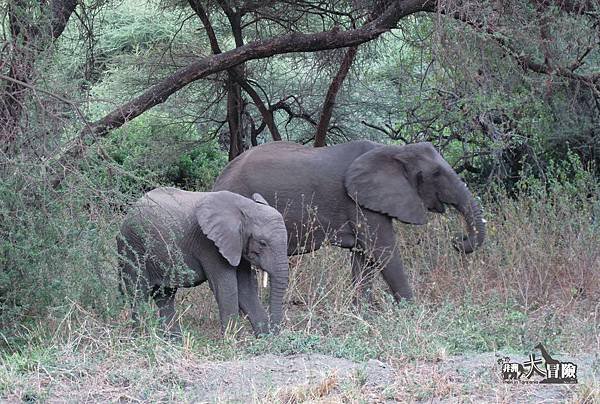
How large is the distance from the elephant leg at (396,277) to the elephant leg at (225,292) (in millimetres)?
1997

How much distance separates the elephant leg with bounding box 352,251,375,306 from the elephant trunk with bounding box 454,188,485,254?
3.27 ft

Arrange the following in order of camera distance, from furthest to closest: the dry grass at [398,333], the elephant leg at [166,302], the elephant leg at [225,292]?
the elephant leg at [166,302], the elephant leg at [225,292], the dry grass at [398,333]

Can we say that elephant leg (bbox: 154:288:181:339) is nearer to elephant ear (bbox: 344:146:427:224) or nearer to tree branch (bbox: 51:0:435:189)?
tree branch (bbox: 51:0:435:189)

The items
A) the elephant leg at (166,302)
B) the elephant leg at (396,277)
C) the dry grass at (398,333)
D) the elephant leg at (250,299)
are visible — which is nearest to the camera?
the dry grass at (398,333)

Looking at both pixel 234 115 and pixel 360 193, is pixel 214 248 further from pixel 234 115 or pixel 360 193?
pixel 234 115

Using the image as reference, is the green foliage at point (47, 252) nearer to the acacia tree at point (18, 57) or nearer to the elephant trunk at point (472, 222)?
the acacia tree at point (18, 57)

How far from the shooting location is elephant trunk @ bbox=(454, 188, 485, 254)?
35.2 feet

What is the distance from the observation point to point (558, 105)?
45.0 ft

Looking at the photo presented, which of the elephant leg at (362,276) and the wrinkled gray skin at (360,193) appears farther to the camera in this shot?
the wrinkled gray skin at (360,193)

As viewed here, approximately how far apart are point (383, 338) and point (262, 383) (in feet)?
5.14

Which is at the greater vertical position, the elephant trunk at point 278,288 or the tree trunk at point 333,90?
the tree trunk at point 333,90

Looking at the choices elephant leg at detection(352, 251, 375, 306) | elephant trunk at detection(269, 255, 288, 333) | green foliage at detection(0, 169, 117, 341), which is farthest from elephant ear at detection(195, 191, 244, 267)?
elephant leg at detection(352, 251, 375, 306)

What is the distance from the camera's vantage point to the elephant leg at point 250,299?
923cm

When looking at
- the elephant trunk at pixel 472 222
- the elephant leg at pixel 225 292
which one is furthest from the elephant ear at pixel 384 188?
the elephant leg at pixel 225 292
